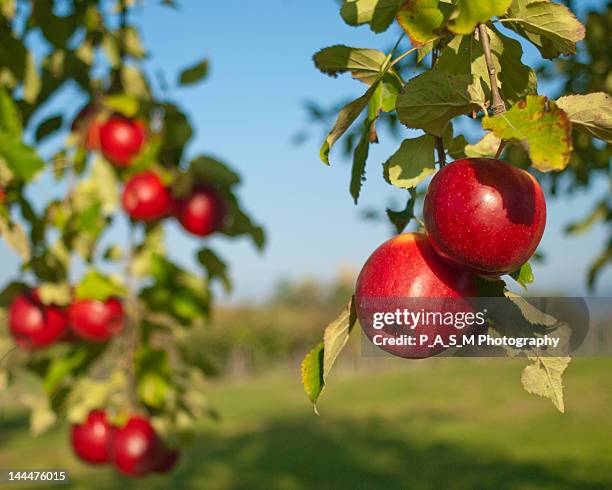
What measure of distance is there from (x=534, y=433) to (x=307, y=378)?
745 cm

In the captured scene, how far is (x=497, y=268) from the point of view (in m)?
0.57

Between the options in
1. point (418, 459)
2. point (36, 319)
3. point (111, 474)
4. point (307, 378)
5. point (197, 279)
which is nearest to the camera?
point (307, 378)

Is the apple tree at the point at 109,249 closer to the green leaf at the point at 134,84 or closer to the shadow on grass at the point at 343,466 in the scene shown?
the green leaf at the point at 134,84

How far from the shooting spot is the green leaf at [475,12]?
0.51 metres

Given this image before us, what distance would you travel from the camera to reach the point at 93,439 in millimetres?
1666

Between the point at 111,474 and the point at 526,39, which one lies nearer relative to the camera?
the point at 526,39

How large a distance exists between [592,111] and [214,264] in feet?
4.28

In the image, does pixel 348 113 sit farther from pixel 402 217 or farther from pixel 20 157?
pixel 20 157

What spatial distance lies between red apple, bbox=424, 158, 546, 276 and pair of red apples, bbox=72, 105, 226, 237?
1.09m

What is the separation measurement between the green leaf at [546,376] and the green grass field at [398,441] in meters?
2.56

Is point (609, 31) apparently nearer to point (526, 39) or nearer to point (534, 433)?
point (526, 39)

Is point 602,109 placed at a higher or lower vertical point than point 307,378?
higher

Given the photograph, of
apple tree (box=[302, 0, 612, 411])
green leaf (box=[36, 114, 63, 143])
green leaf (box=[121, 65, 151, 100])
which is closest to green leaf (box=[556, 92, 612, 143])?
apple tree (box=[302, 0, 612, 411])

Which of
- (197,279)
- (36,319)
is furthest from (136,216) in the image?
(36,319)
